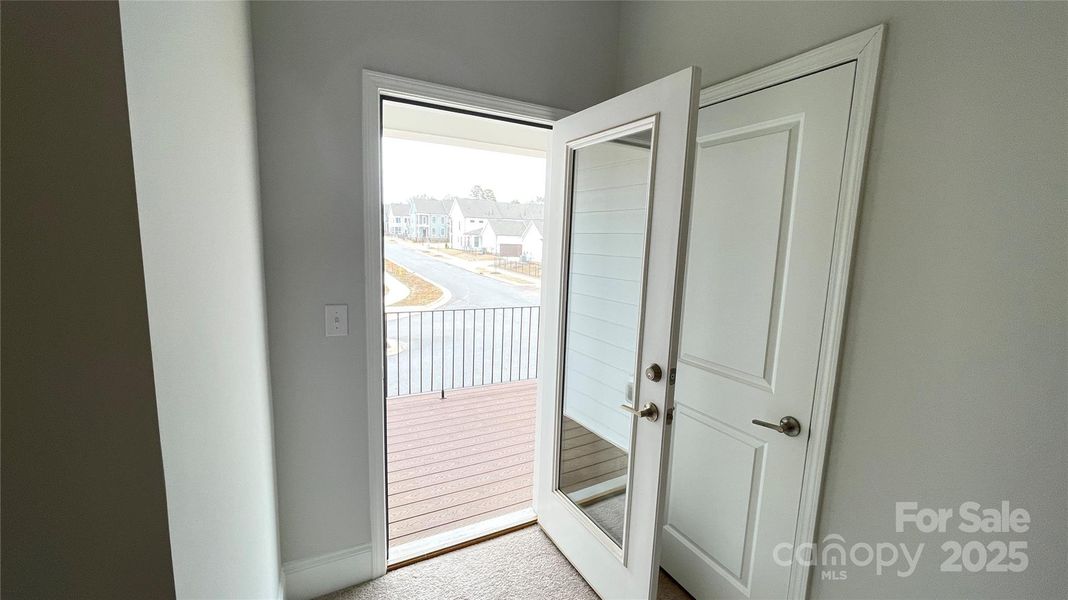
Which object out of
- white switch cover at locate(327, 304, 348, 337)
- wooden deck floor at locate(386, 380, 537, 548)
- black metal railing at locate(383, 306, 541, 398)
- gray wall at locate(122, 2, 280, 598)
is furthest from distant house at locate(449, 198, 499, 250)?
gray wall at locate(122, 2, 280, 598)

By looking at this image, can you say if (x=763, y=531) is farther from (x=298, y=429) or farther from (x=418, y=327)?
(x=418, y=327)

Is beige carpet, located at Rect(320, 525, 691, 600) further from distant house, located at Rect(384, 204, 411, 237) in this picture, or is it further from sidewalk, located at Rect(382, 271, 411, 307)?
distant house, located at Rect(384, 204, 411, 237)

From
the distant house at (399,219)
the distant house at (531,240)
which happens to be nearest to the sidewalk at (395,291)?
the distant house at (399,219)

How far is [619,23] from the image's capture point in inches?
76.1

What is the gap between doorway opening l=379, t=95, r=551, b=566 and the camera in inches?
117

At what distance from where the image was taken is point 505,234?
4.07 m

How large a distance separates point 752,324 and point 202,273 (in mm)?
1529

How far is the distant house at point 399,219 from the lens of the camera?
3.80 meters

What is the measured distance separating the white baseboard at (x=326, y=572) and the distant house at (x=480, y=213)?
2945 mm

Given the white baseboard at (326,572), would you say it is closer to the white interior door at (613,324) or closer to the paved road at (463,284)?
the white interior door at (613,324)

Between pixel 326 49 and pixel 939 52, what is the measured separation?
5.77 ft

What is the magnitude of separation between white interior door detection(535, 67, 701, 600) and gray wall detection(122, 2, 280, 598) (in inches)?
44.6

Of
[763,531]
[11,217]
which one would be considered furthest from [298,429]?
[763,531]

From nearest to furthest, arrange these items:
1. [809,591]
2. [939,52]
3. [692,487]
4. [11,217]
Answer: [11,217] < [939,52] < [809,591] < [692,487]
